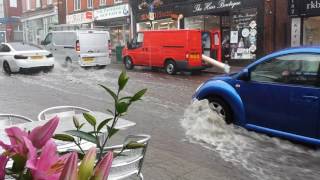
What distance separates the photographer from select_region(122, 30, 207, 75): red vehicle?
19.0m

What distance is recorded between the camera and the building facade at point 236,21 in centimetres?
2103

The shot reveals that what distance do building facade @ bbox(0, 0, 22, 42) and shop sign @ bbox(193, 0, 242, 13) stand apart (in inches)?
1395

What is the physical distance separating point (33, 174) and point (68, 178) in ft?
0.32

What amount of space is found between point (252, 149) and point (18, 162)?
5713mm

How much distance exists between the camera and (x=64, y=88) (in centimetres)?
1442

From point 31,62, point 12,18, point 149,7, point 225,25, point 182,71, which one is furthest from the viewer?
point 12,18

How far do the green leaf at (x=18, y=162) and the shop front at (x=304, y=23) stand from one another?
19500mm

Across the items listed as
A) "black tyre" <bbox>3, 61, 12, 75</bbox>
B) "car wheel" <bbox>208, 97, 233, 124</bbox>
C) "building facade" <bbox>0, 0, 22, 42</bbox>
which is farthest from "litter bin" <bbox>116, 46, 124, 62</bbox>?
"building facade" <bbox>0, 0, 22, 42</bbox>

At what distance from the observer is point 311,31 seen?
1983 centimetres

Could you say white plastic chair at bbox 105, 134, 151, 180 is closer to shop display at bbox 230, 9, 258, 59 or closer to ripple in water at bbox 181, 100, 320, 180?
ripple in water at bbox 181, 100, 320, 180

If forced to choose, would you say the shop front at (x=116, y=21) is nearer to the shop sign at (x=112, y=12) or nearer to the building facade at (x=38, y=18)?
the shop sign at (x=112, y=12)

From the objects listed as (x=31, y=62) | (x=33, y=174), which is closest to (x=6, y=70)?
(x=31, y=62)

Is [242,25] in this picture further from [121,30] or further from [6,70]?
[121,30]

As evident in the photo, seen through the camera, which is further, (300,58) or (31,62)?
(31,62)
